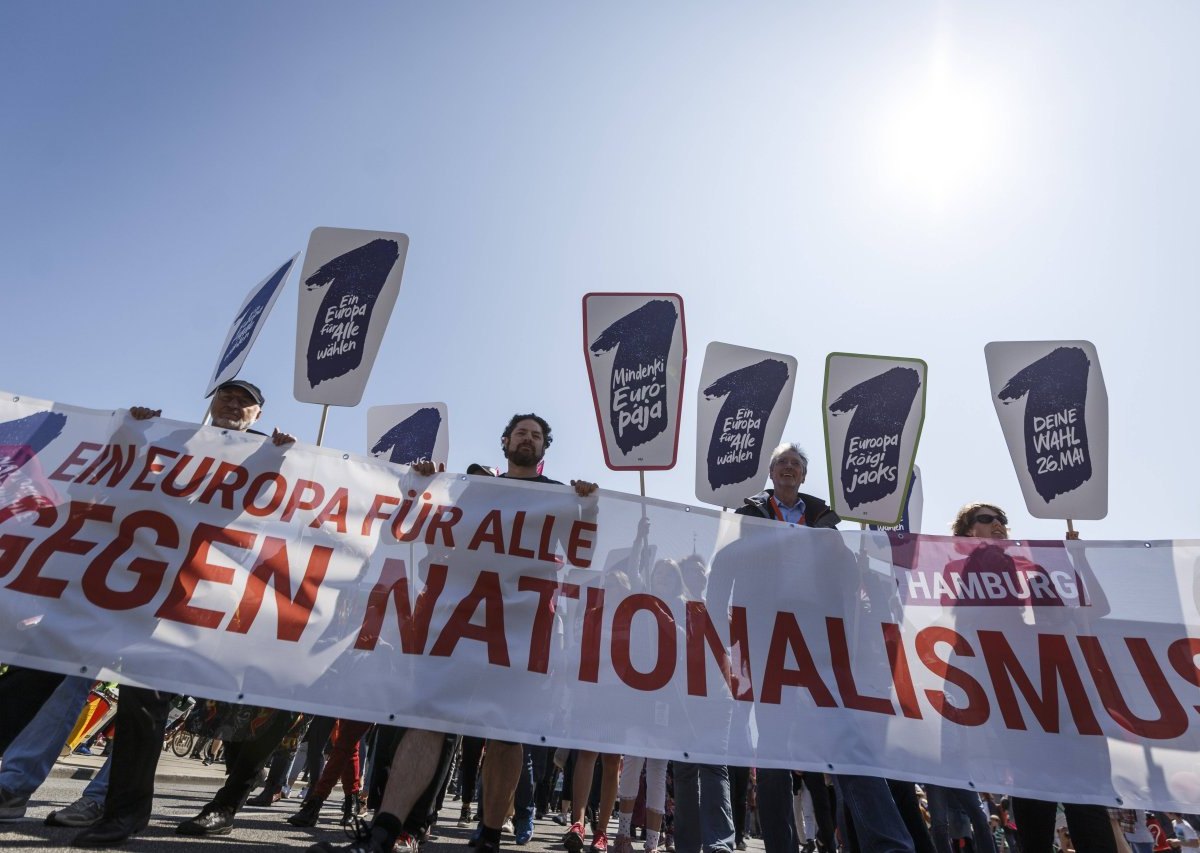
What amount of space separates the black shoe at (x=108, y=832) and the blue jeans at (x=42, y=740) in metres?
0.63

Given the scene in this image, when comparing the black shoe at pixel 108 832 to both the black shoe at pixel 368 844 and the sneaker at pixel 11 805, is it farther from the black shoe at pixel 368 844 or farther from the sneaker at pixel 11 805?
the black shoe at pixel 368 844

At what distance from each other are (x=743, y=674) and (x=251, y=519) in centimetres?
266

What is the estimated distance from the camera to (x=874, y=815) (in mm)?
3826

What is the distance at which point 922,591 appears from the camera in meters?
4.46

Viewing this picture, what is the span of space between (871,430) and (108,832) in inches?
217

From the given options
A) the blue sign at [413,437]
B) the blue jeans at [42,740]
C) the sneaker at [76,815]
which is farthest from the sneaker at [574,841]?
the blue sign at [413,437]

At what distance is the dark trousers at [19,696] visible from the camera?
369 cm

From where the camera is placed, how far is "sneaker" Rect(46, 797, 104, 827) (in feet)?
12.2

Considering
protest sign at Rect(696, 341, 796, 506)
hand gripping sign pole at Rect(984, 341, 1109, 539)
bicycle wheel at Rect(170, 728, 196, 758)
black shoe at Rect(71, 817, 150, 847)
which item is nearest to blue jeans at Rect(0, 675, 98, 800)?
black shoe at Rect(71, 817, 150, 847)

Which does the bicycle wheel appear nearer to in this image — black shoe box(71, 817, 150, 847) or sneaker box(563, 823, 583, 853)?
sneaker box(563, 823, 583, 853)

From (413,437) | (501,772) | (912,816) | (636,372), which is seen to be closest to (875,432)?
(636,372)

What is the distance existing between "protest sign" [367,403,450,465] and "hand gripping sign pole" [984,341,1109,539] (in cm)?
565

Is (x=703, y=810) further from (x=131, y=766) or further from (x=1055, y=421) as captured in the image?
(x=1055, y=421)

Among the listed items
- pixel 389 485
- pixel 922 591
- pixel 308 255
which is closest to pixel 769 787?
pixel 922 591
